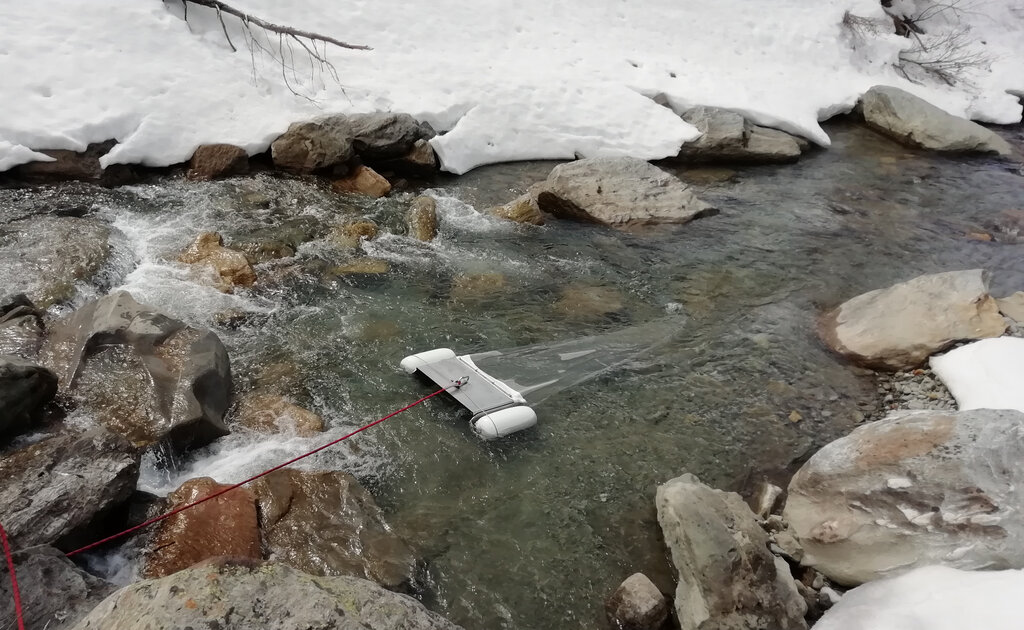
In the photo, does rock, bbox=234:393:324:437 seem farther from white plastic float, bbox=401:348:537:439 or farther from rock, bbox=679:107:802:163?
rock, bbox=679:107:802:163

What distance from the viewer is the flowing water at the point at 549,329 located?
4.04 metres

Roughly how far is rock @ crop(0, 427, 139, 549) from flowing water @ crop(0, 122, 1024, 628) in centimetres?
44

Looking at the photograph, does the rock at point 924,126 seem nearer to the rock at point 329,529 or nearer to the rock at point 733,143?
the rock at point 733,143

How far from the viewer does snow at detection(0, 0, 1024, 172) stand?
8.01 metres

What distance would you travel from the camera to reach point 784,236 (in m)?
7.98

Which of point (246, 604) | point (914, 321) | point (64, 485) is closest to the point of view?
point (246, 604)

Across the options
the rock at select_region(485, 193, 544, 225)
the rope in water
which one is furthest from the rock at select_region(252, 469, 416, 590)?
the rock at select_region(485, 193, 544, 225)

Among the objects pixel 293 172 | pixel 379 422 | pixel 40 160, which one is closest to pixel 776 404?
pixel 379 422

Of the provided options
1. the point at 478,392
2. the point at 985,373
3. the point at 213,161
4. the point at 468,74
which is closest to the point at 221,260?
the point at 213,161

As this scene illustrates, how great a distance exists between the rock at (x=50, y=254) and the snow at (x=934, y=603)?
643 cm

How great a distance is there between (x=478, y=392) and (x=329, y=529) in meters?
1.51

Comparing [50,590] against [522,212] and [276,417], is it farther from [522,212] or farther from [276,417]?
[522,212]

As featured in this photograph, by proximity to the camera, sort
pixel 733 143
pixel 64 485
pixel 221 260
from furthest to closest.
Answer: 1. pixel 733 143
2. pixel 221 260
3. pixel 64 485

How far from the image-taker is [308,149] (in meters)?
8.38
